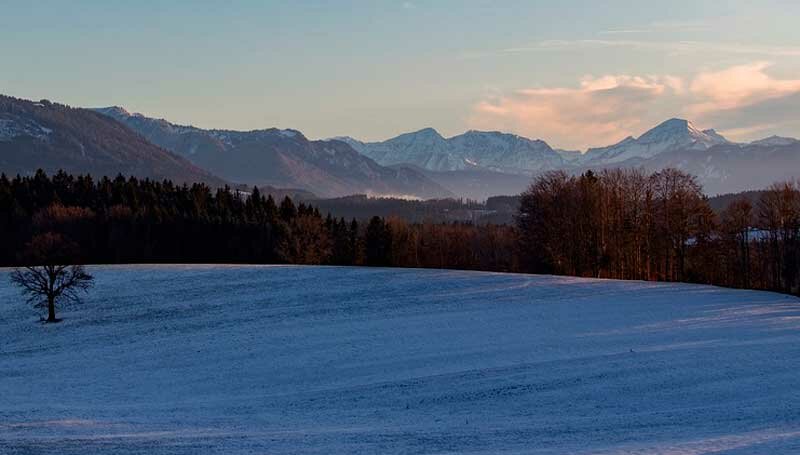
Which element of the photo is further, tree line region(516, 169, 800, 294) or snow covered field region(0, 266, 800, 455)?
tree line region(516, 169, 800, 294)

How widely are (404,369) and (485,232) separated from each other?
386 feet

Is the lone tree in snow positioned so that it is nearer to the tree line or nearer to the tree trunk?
the tree trunk

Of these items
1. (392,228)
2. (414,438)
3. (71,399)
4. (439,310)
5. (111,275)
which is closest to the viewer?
(414,438)

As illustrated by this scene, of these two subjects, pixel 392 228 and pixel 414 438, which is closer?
pixel 414 438

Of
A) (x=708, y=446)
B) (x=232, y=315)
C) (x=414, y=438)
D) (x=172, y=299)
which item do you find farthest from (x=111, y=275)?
(x=708, y=446)

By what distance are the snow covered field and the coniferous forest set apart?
19.1 m

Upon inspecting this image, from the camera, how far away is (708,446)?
22.7m

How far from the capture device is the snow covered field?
26.0 metres

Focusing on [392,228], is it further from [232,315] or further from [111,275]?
[232,315]

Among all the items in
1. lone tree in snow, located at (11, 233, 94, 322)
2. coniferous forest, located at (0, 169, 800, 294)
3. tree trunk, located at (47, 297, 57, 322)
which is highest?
coniferous forest, located at (0, 169, 800, 294)

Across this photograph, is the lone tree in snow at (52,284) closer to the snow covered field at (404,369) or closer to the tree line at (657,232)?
the snow covered field at (404,369)

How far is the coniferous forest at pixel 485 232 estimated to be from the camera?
91.1 m

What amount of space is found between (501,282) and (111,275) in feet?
136

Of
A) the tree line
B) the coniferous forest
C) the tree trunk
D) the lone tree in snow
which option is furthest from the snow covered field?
the coniferous forest
